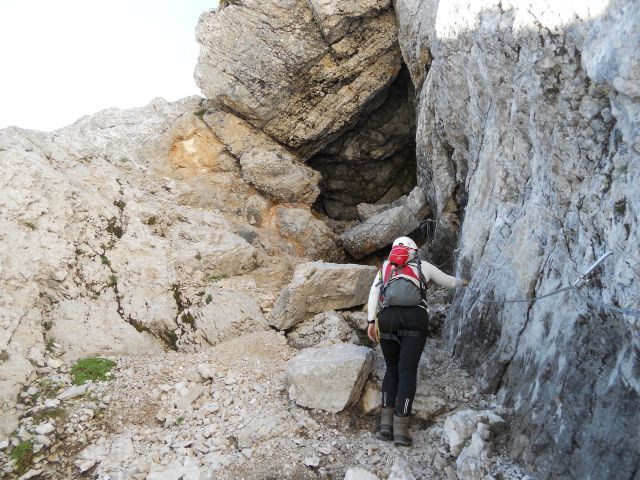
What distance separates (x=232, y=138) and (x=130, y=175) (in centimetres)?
392

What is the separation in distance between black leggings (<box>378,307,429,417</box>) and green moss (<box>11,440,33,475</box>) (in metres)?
5.09

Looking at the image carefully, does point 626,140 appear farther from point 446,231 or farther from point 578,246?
point 446,231

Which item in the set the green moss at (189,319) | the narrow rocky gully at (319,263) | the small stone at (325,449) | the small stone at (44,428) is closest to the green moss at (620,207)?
the narrow rocky gully at (319,263)

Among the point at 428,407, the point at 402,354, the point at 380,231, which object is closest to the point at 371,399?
the point at 428,407

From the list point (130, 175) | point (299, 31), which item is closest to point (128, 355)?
point (130, 175)

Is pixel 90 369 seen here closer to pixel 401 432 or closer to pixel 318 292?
pixel 318 292


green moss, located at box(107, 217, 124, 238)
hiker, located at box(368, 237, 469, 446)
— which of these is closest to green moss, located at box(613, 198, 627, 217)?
hiker, located at box(368, 237, 469, 446)

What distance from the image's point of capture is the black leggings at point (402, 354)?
6.67 metres

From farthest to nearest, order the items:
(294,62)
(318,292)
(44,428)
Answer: (294,62) < (318,292) < (44,428)

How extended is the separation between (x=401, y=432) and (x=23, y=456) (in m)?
5.34

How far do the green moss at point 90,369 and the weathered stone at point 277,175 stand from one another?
8.97 m

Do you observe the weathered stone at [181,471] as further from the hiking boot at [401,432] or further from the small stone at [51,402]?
the hiking boot at [401,432]

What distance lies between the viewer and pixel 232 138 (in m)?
16.8

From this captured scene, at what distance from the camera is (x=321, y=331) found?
10250mm
